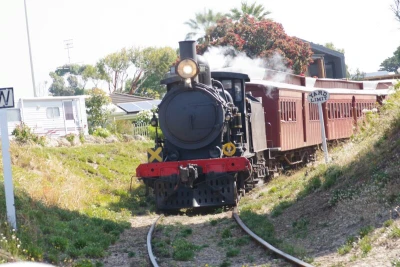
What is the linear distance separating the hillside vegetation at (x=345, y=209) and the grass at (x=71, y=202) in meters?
3.08

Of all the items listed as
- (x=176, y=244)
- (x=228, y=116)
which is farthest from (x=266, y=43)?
(x=176, y=244)

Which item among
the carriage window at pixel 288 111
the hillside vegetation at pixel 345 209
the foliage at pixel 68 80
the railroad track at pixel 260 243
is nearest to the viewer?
the railroad track at pixel 260 243

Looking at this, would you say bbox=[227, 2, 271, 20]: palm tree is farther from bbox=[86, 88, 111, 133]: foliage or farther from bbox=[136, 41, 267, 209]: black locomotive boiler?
bbox=[136, 41, 267, 209]: black locomotive boiler

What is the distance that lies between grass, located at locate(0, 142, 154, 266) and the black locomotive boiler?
4.63 feet

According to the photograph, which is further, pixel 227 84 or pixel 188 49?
pixel 227 84

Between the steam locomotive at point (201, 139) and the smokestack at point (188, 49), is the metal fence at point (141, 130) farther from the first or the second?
the smokestack at point (188, 49)

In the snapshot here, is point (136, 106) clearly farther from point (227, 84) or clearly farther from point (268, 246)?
point (268, 246)

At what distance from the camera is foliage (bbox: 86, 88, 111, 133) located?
153ft

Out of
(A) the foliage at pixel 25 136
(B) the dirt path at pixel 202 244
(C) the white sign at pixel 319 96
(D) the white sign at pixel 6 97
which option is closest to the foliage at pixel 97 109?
(A) the foliage at pixel 25 136

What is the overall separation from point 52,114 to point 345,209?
31.0 metres

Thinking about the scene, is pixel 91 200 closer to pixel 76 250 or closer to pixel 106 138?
pixel 76 250

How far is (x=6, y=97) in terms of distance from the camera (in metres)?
11.4

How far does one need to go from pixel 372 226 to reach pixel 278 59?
33.1 metres

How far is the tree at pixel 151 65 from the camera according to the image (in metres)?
82.6
